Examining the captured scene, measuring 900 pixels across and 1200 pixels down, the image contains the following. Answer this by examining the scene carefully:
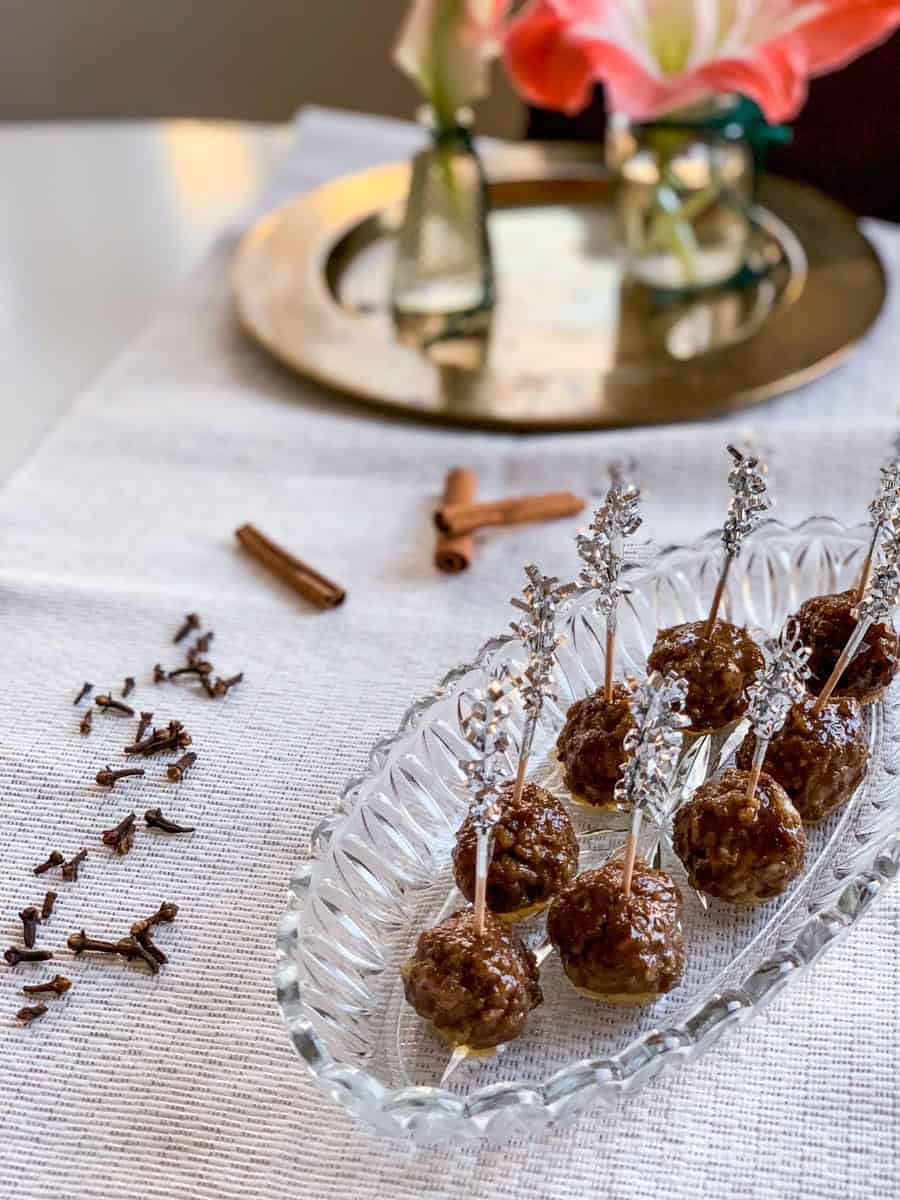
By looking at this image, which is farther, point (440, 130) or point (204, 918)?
point (440, 130)

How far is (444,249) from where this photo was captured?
45.9 inches

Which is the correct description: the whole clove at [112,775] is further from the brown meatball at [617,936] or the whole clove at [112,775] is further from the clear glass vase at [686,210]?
the clear glass vase at [686,210]

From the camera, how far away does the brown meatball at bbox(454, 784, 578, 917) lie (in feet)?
2.13

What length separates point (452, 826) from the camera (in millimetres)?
715

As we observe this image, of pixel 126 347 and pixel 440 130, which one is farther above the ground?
pixel 440 130

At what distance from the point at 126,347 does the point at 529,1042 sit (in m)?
0.78

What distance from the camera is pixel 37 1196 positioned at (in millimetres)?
594

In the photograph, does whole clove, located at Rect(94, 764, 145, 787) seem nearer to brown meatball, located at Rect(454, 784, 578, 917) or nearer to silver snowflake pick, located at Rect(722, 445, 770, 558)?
brown meatball, located at Rect(454, 784, 578, 917)

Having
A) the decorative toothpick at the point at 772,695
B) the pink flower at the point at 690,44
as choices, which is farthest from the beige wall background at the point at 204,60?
the decorative toothpick at the point at 772,695

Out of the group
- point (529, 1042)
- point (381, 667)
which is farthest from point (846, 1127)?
point (381, 667)

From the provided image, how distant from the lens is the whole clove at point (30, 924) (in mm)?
690

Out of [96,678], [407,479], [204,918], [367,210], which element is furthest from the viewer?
[367,210]

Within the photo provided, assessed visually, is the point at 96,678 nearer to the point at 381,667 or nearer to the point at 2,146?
the point at 381,667

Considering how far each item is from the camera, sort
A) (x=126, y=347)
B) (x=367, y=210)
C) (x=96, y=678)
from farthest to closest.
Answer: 1. (x=367, y=210)
2. (x=126, y=347)
3. (x=96, y=678)
